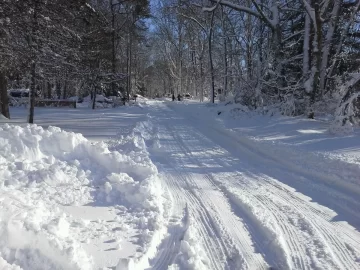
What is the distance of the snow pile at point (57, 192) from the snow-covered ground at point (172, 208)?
2 cm

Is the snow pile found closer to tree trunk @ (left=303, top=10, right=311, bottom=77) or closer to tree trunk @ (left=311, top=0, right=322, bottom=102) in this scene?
tree trunk @ (left=311, top=0, right=322, bottom=102)

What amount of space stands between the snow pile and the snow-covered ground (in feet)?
0.05

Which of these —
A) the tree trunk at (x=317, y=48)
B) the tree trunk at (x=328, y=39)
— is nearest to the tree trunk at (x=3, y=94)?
the tree trunk at (x=317, y=48)

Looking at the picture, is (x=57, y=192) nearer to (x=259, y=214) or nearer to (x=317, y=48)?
(x=259, y=214)

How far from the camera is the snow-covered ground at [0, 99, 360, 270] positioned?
341cm

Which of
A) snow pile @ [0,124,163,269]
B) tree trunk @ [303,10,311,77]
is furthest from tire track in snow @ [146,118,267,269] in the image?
tree trunk @ [303,10,311,77]

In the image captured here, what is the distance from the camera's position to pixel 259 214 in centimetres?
478

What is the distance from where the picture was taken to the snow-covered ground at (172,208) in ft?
11.2

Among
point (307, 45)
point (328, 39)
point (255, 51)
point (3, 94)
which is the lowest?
point (3, 94)

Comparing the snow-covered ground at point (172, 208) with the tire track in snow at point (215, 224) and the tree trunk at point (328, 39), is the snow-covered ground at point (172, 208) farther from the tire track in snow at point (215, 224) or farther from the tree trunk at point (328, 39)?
the tree trunk at point (328, 39)

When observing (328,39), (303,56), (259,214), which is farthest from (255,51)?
(259,214)

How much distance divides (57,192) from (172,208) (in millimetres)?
1729

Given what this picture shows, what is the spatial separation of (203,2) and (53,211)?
89.1 feet

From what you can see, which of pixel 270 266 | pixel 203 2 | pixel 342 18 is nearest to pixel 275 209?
pixel 270 266
